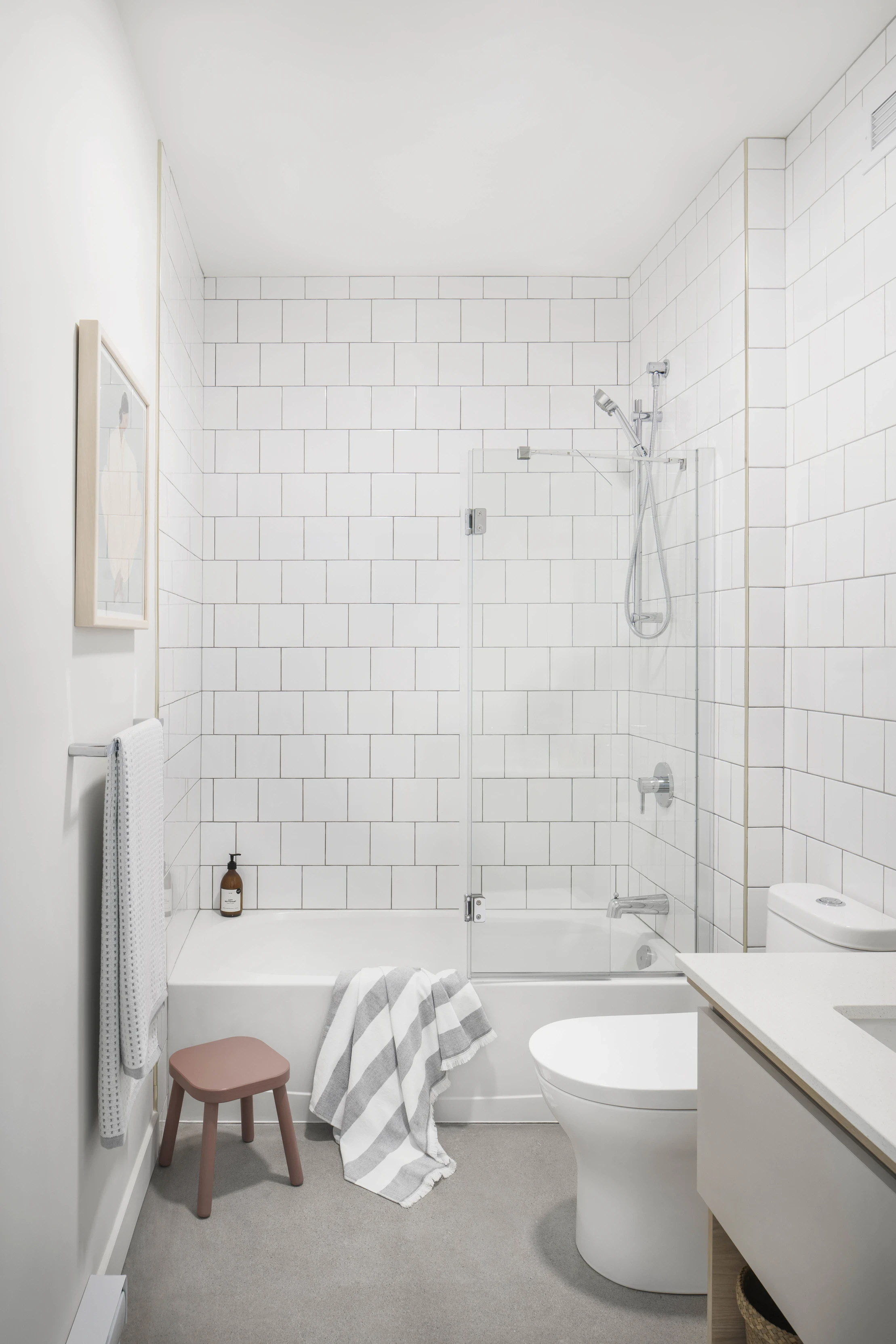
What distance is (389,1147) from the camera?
2.26 m

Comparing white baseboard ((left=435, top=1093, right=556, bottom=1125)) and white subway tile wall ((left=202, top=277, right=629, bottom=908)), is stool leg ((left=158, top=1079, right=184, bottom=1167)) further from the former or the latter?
white subway tile wall ((left=202, top=277, right=629, bottom=908))

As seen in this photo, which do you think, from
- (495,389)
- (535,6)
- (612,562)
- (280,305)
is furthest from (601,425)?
(535,6)

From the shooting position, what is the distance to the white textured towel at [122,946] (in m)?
1.54

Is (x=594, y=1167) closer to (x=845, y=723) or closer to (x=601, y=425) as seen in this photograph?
(x=845, y=723)

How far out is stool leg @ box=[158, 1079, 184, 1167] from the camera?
2164 mm

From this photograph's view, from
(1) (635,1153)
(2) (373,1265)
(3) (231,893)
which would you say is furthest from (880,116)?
(3) (231,893)

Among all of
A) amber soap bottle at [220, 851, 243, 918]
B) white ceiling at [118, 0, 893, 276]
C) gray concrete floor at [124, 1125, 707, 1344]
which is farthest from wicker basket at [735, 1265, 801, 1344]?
white ceiling at [118, 0, 893, 276]

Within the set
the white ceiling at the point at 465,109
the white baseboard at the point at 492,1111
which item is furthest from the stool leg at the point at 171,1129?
the white ceiling at the point at 465,109

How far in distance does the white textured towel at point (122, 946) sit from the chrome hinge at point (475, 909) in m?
1.03

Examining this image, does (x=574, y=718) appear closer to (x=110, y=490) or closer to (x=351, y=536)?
(x=351, y=536)

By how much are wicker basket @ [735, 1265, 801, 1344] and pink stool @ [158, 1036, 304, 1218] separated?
1.15m

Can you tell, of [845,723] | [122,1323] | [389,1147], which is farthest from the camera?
[389,1147]

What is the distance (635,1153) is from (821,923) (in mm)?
642

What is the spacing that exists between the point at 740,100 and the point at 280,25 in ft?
3.74
